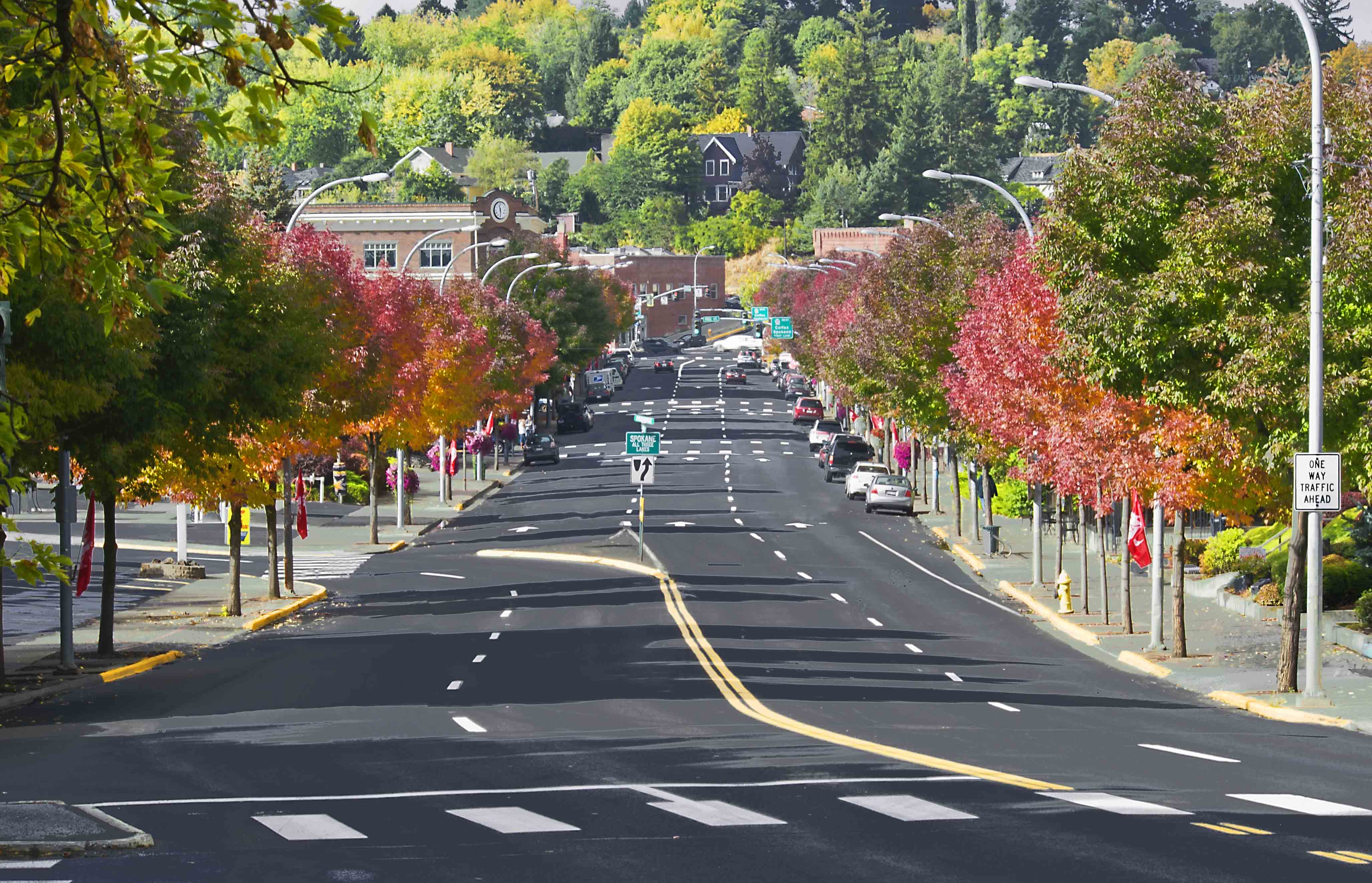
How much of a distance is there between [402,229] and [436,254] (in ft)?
9.84

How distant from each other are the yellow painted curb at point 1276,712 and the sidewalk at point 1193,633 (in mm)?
22

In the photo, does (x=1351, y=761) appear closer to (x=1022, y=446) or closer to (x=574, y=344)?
(x=1022, y=446)

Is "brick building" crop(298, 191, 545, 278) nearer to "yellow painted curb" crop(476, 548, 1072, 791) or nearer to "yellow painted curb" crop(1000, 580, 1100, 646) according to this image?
"yellow painted curb" crop(476, 548, 1072, 791)

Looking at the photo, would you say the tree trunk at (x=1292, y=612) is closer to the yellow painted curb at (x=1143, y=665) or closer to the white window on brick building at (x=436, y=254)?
the yellow painted curb at (x=1143, y=665)

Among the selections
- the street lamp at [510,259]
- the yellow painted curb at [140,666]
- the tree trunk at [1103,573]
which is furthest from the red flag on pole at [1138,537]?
the street lamp at [510,259]

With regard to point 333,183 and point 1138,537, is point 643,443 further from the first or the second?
point 1138,537

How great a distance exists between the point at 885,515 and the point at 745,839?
49.7 metres

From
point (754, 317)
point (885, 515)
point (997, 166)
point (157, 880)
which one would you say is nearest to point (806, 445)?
point (885, 515)

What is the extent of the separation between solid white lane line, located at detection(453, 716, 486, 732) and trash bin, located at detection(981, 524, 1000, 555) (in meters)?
29.2

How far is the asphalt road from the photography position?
12.5 m

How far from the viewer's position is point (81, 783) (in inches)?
655

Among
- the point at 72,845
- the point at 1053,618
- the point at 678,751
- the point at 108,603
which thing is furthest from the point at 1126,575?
the point at 72,845

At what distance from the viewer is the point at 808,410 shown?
106000mm

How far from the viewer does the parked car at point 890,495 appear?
62.1 m
